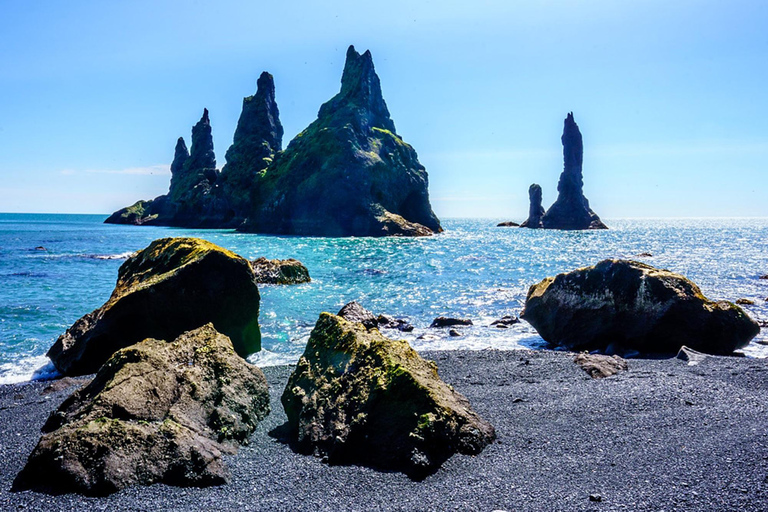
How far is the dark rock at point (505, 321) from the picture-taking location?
19.1 metres

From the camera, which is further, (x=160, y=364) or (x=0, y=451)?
(x=160, y=364)

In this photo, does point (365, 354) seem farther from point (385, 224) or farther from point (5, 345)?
point (385, 224)

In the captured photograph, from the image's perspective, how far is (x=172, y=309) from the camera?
12.6m

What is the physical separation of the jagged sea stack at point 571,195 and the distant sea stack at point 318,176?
4677 cm

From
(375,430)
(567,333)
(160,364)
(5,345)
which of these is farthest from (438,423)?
(5,345)

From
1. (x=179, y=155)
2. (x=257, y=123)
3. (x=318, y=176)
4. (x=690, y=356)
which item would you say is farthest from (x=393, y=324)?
(x=179, y=155)

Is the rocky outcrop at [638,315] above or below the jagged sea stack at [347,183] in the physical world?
below

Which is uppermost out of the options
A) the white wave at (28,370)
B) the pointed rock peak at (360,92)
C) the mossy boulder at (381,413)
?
the pointed rock peak at (360,92)

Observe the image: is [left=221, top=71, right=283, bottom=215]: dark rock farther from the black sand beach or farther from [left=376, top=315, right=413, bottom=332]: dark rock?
the black sand beach

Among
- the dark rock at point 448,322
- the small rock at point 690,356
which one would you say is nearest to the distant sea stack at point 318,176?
the dark rock at point 448,322

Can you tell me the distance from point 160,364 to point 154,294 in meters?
5.60

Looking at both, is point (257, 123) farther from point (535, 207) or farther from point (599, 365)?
point (599, 365)

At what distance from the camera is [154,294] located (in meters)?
12.5

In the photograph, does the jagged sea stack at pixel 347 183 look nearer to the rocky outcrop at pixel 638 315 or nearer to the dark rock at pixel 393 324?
the dark rock at pixel 393 324
